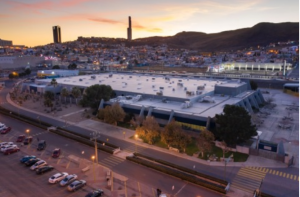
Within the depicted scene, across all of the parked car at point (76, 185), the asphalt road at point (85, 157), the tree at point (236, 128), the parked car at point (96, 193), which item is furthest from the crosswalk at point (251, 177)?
the parked car at point (76, 185)

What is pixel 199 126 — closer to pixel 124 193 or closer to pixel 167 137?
pixel 167 137

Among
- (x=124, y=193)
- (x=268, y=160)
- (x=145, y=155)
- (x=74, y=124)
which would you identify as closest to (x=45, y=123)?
(x=74, y=124)

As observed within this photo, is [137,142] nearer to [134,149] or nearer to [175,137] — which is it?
[134,149]

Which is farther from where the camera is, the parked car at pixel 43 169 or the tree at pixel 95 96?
the tree at pixel 95 96

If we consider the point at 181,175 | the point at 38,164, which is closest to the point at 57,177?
the point at 38,164

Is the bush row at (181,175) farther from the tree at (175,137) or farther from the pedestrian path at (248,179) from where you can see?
the tree at (175,137)

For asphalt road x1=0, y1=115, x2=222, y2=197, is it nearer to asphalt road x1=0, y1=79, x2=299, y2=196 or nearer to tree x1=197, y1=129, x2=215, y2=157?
asphalt road x1=0, y1=79, x2=299, y2=196
